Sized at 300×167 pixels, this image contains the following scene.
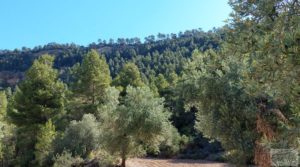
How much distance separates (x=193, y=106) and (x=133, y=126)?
24.8ft

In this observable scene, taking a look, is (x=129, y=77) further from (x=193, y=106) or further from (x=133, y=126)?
(x=193, y=106)

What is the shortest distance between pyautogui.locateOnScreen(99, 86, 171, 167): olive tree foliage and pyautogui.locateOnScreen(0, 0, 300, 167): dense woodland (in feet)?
0.22

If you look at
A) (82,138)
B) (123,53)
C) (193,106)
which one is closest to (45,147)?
(82,138)

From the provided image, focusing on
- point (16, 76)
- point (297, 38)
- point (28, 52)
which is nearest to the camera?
point (297, 38)

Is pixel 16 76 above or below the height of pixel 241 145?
above

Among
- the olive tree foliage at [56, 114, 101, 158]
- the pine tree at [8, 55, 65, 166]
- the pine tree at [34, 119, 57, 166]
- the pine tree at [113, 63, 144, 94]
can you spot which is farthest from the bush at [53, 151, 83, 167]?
the pine tree at [113, 63, 144, 94]

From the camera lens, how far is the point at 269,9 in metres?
5.41

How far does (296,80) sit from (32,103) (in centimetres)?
3301

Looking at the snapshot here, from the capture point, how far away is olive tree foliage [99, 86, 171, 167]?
2511 cm

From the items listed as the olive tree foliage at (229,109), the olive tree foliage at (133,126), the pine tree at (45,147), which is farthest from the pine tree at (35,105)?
the olive tree foliage at (229,109)

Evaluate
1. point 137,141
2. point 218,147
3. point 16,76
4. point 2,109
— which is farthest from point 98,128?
point 16,76

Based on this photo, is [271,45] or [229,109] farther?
[229,109]

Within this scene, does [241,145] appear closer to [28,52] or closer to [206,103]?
[206,103]

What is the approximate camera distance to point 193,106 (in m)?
18.5
